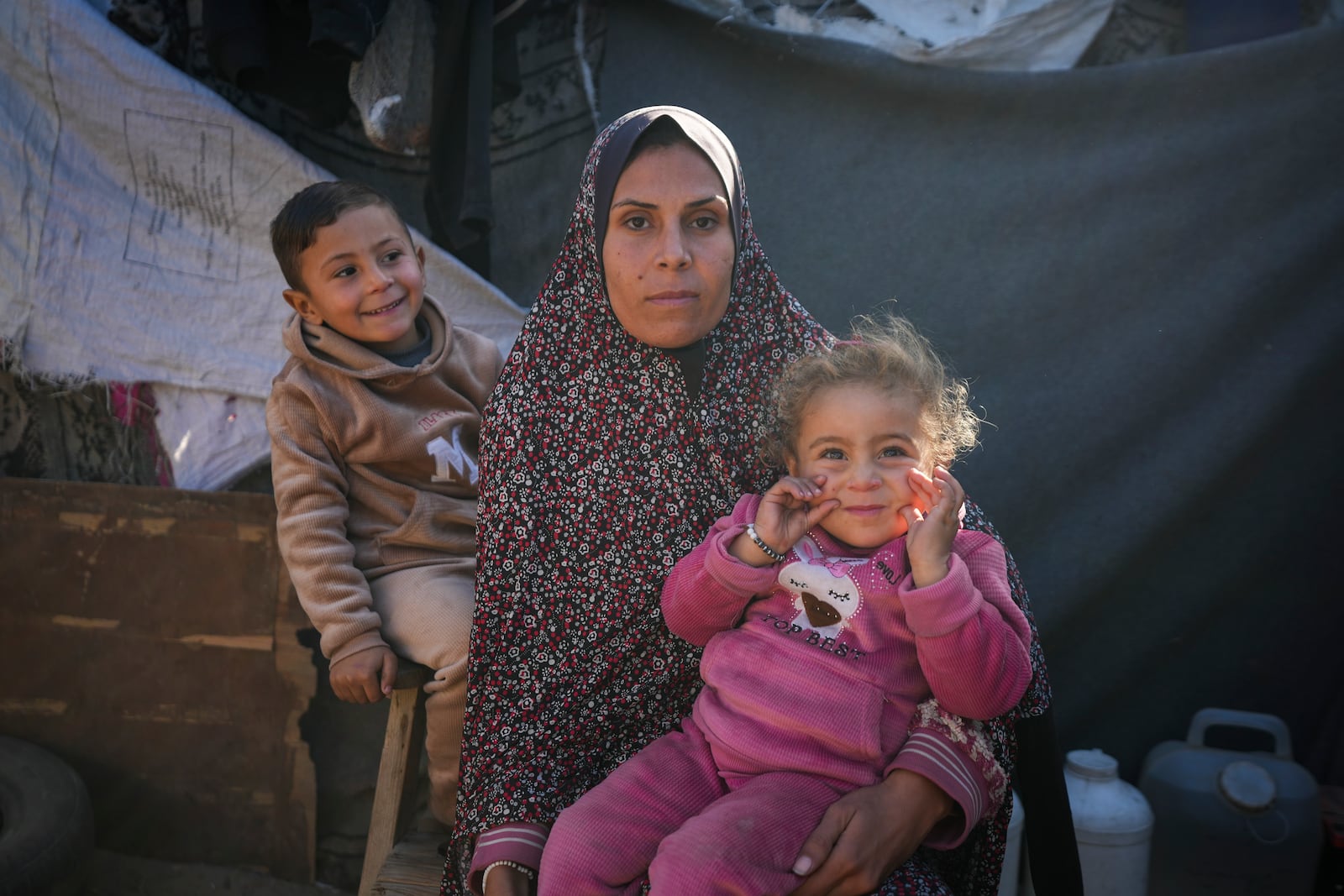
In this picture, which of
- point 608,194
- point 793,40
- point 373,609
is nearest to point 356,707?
point 373,609

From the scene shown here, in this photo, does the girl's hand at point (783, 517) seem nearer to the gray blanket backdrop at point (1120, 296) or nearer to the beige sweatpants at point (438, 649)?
the beige sweatpants at point (438, 649)

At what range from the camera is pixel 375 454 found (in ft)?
7.16

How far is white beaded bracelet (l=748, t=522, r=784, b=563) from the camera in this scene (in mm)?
1542

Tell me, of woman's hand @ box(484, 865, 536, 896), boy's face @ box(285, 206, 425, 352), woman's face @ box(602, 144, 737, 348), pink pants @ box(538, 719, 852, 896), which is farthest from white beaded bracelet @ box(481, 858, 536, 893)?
boy's face @ box(285, 206, 425, 352)

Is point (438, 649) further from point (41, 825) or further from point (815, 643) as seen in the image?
point (41, 825)

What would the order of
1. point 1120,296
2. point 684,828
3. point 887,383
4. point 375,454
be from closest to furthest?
1. point 684,828
2. point 887,383
3. point 375,454
4. point 1120,296

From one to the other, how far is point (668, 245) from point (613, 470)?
44 centimetres

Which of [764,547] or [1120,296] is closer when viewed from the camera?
[764,547]

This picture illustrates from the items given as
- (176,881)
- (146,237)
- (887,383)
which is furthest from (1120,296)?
(176,881)

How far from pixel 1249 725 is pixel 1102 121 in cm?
173

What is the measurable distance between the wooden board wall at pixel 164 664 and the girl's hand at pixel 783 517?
5.81 feet

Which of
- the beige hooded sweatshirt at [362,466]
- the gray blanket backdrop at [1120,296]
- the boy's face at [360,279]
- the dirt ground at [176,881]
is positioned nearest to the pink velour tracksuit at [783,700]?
the beige hooded sweatshirt at [362,466]

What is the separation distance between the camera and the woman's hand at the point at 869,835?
1.35m

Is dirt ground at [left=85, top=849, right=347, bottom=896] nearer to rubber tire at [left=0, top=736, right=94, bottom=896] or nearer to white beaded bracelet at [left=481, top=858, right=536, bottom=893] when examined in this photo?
rubber tire at [left=0, top=736, right=94, bottom=896]
